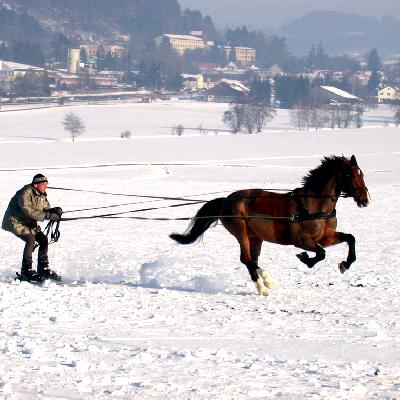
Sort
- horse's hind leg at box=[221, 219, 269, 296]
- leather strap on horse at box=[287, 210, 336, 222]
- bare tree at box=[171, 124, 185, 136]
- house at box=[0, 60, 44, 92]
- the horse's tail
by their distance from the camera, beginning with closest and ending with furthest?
leather strap on horse at box=[287, 210, 336, 222] < horse's hind leg at box=[221, 219, 269, 296] < the horse's tail < bare tree at box=[171, 124, 185, 136] < house at box=[0, 60, 44, 92]

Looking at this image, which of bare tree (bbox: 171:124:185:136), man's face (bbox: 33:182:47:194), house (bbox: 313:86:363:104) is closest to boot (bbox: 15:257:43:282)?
man's face (bbox: 33:182:47:194)

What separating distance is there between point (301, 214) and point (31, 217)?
11.1ft

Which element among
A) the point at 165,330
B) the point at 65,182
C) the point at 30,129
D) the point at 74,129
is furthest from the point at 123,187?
the point at 30,129

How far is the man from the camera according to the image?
475 inches

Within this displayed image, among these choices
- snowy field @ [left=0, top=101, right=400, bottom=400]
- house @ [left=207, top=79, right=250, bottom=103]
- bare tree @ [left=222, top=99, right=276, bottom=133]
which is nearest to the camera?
snowy field @ [left=0, top=101, right=400, bottom=400]

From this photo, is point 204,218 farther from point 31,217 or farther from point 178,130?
point 178,130

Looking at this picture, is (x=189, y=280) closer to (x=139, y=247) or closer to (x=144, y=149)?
(x=139, y=247)

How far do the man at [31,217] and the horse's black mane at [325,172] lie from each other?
315cm

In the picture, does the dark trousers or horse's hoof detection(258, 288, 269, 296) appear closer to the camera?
horse's hoof detection(258, 288, 269, 296)

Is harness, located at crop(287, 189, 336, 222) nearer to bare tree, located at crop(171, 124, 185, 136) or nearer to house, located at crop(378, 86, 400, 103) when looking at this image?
bare tree, located at crop(171, 124, 185, 136)

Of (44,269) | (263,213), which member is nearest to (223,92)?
(44,269)

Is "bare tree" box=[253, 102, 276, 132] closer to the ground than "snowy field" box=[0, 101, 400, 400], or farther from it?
closer to the ground

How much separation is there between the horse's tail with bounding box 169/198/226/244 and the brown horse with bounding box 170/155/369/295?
277 millimetres

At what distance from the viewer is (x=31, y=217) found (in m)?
12.1
